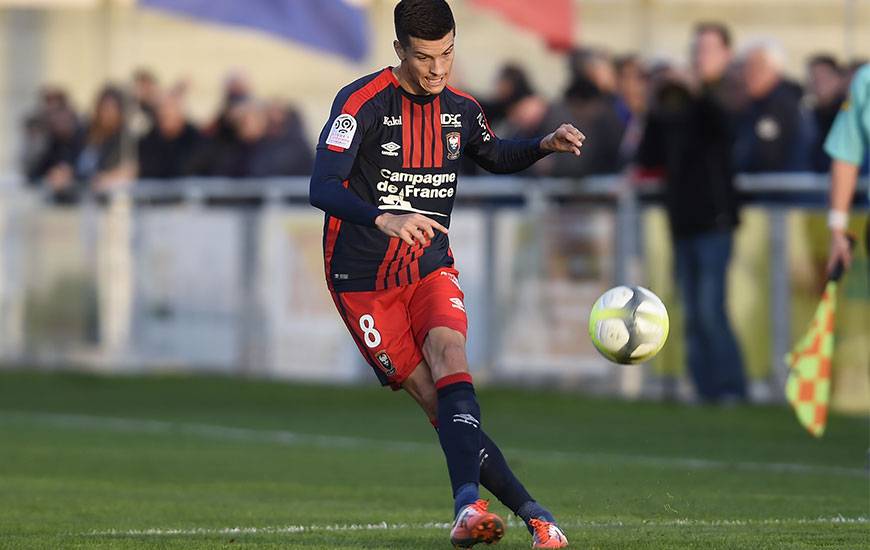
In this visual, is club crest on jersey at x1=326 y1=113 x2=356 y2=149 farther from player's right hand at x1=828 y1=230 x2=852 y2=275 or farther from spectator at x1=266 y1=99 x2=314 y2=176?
spectator at x1=266 y1=99 x2=314 y2=176

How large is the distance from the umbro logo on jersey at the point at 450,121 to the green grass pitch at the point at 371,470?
5.46 ft

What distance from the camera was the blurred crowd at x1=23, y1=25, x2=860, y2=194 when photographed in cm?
1572

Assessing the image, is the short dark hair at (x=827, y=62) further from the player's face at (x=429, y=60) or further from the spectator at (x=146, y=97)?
the spectator at (x=146, y=97)

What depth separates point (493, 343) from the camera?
17516 mm

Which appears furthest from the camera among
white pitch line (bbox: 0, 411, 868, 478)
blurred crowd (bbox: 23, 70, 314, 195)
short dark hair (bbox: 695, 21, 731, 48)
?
blurred crowd (bbox: 23, 70, 314, 195)

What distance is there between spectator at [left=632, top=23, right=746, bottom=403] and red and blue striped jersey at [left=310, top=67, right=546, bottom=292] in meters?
8.04

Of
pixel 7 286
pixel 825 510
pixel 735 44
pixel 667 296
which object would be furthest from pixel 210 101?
pixel 825 510

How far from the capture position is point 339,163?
747cm

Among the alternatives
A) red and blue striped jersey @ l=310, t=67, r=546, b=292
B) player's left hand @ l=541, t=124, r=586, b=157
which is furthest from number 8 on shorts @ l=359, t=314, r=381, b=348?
player's left hand @ l=541, t=124, r=586, b=157

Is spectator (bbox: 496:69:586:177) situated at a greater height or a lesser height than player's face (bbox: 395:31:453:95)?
lesser

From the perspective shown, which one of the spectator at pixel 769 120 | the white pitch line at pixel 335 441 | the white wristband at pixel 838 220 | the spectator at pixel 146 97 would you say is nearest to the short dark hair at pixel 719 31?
the spectator at pixel 769 120

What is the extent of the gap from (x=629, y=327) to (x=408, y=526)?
1.36m

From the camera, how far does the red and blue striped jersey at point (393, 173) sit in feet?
25.2

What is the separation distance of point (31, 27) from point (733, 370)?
12.5 m
